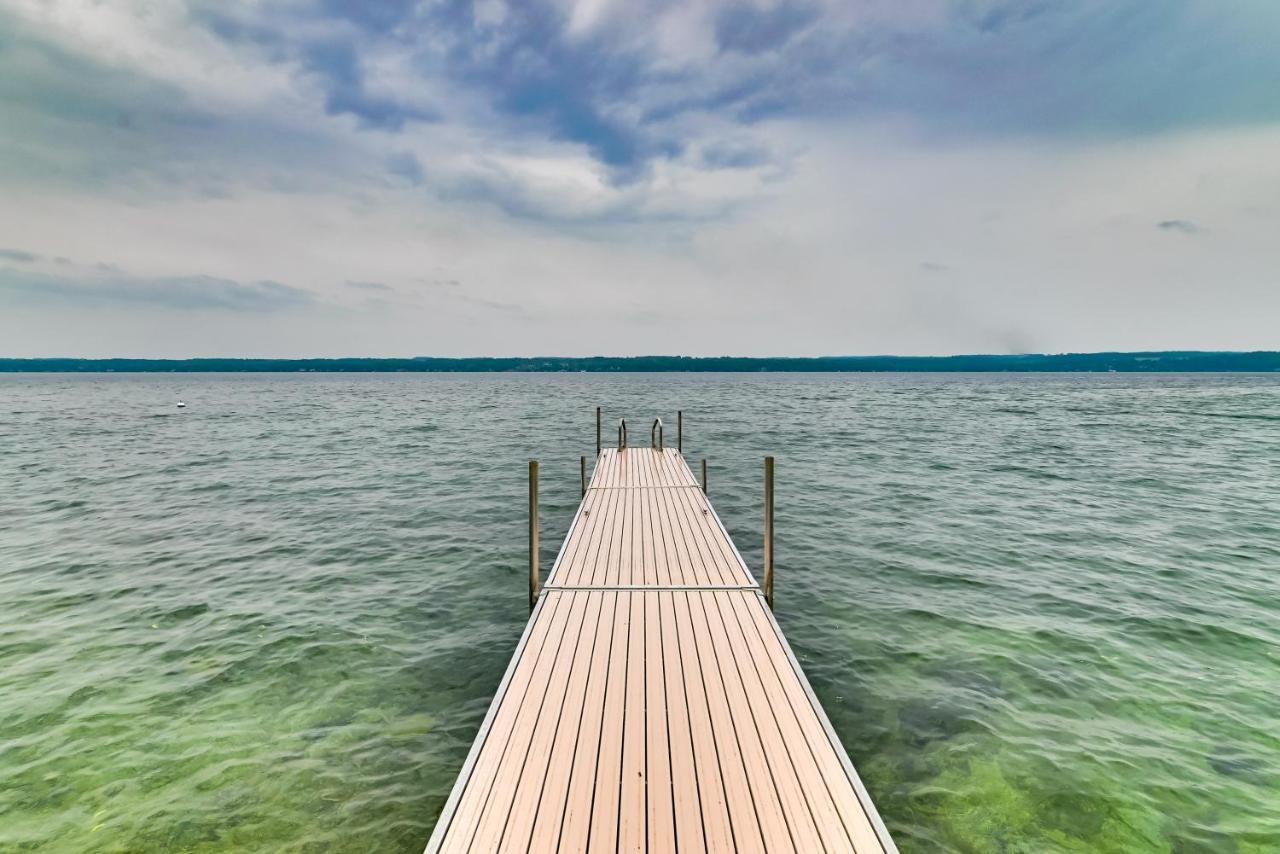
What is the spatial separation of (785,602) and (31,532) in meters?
19.9

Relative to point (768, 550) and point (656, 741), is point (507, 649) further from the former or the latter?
point (656, 741)

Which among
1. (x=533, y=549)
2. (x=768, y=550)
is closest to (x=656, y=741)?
(x=533, y=549)

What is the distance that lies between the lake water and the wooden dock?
166cm

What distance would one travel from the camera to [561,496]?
2061 cm

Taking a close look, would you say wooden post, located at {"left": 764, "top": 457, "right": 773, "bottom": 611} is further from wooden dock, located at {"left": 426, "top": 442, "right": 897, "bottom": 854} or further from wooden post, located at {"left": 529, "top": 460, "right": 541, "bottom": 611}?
wooden post, located at {"left": 529, "top": 460, "right": 541, "bottom": 611}

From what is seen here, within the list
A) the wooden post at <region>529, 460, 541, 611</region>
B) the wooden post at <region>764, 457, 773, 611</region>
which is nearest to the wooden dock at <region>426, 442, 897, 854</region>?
the wooden post at <region>529, 460, 541, 611</region>

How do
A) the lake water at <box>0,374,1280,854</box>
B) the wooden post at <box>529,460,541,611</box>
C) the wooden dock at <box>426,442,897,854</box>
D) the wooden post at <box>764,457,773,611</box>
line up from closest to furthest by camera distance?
1. the wooden dock at <box>426,442,897,854</box>
2. the lake water at <box>0,374,1280,854</box>
3. the wooden post at <box>529,460,541,611</box>
4. the wooden post at <box>764,457,773,611</box>

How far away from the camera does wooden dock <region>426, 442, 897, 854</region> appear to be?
13.2 feet

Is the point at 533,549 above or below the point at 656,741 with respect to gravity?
above

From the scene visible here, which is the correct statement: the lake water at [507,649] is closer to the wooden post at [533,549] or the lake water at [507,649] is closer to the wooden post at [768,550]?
the wooden post at [768,550]

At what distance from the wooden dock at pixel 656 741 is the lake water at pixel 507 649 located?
166 centimetres

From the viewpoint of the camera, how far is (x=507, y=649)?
9352 mm

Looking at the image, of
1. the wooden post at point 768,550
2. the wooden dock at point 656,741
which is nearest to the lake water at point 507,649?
the wooden post at point 768,550

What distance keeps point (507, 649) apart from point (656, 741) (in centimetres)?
493
